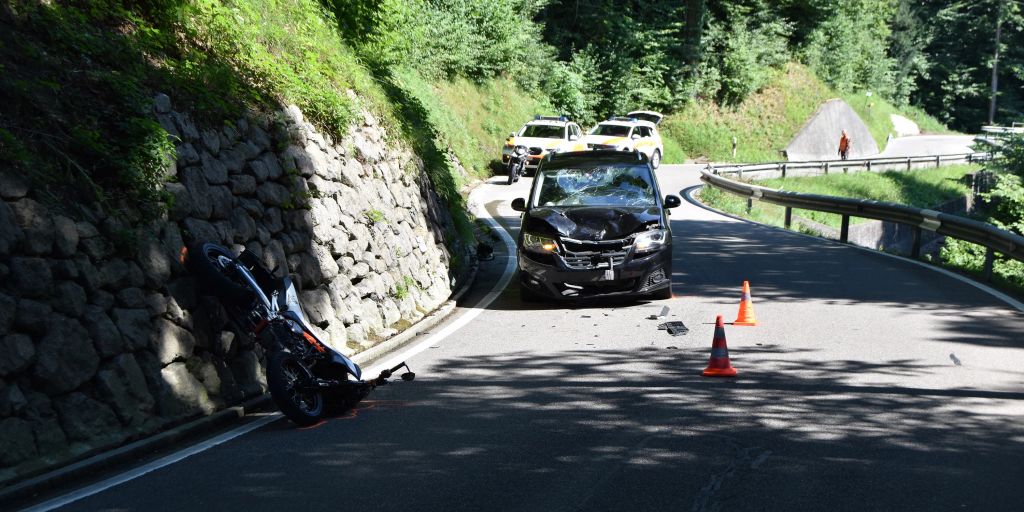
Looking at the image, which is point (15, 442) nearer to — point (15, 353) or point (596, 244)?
point (15, 353)

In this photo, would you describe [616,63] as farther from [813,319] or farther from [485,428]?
[485,428]

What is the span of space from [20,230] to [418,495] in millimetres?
3043

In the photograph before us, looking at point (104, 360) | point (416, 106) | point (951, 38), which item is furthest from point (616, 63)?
point (951, 38)

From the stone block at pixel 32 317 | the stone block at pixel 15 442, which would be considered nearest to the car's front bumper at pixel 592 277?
the stone block at pixel 32 317

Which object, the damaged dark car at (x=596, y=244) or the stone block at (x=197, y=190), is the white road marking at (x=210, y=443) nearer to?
the damaged dark car at (x=596, y=244)

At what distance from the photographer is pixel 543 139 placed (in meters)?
34.3

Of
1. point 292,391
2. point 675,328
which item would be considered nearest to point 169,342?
point 292,391

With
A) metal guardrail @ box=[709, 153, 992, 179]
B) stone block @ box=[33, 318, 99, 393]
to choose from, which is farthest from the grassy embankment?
stone block @ box=[33, 318, 99, 393]

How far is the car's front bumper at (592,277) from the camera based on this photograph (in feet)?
41.2

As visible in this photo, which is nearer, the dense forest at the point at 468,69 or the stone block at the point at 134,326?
the stone block at the point at 134,326

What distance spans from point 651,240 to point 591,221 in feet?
2.57

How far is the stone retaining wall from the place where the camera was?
245 inches

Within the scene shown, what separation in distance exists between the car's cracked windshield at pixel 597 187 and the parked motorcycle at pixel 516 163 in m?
17.3

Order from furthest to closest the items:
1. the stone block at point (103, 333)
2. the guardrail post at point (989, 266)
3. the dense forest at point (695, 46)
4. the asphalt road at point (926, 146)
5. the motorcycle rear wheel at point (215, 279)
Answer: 1. the asphalt road at point (926, 146)
2. the dense forest at point (695, 46)
3. the guardrail post at point (989, 266)
4. the motorcycle rear wheel at point (215, 279)
5. the stone block at point (103, 333)
